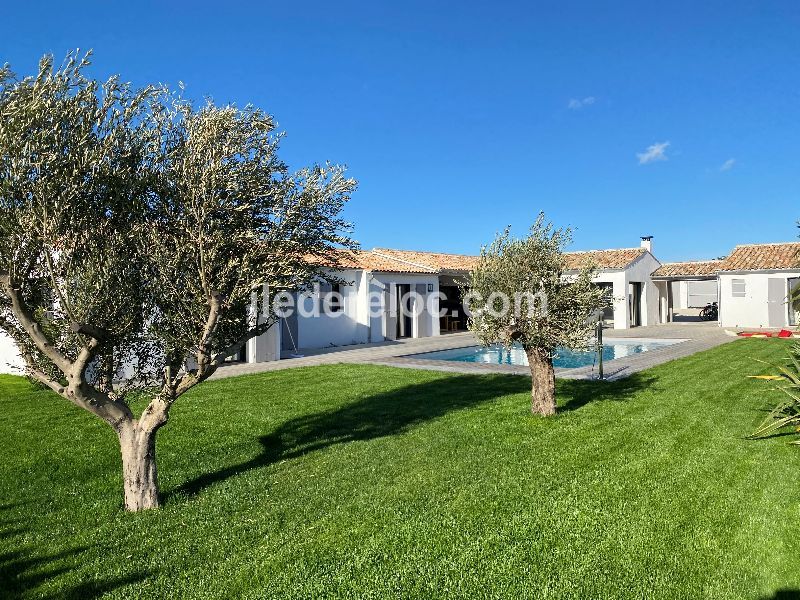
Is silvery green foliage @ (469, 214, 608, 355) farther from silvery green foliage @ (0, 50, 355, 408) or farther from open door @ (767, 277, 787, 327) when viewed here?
open door @ (767, 277, 787, 327)

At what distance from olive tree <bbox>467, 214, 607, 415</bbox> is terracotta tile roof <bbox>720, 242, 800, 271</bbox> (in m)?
29.4

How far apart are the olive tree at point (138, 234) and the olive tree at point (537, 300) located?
4.55 metres

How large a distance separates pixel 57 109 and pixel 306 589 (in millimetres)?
5281

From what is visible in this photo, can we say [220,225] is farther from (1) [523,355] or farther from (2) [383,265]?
(2) [383,265]

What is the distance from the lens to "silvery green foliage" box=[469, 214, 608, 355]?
10391mm

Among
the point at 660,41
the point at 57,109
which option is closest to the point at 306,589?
the point at 57,109

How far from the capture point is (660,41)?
2002cm

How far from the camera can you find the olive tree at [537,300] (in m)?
10.4

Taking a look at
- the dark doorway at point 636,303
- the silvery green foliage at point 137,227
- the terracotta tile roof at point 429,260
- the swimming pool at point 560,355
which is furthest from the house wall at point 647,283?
the silvery green foliage at point 137,227

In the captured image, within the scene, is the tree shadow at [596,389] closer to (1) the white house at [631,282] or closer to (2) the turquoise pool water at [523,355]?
(2) the turquoise pool water at [523,355]

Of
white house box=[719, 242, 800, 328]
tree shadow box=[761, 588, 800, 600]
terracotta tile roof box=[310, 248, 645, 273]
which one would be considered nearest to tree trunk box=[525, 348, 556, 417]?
tree shadow box=[761, 588, 800, 600]

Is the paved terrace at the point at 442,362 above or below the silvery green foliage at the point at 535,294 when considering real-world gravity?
below

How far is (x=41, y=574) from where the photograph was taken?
4.95m

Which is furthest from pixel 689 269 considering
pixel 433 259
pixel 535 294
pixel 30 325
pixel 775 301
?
pixel 30 325
